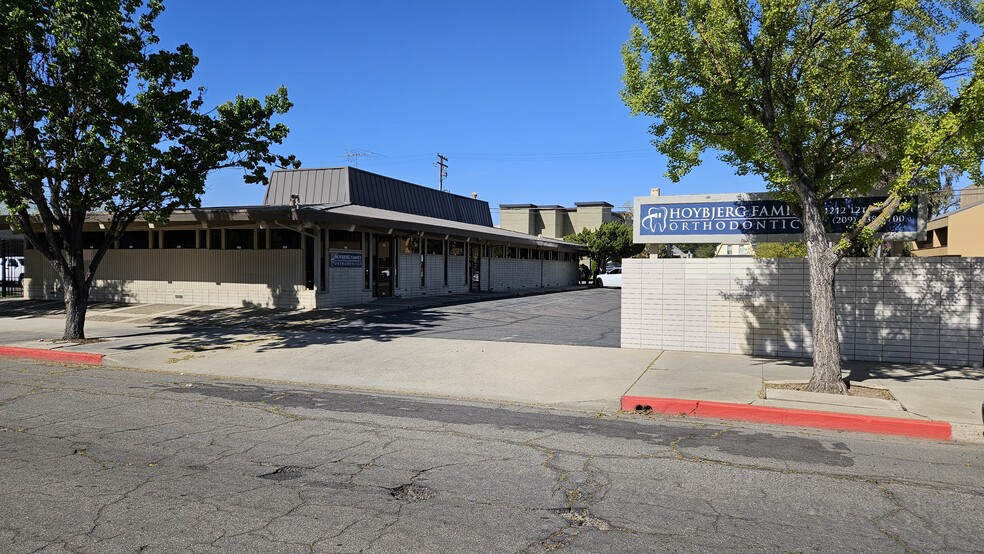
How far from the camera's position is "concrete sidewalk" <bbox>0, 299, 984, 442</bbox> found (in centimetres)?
864

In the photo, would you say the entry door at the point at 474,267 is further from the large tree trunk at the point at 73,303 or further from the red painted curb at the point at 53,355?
the red painted curb at the point at 53,355

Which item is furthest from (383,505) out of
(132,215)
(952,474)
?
(132,215)

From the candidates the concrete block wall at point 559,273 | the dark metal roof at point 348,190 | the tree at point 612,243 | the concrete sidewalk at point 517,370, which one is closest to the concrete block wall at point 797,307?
the concrete sidewalk at point 517,370

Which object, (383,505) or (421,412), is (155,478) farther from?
(421,412)

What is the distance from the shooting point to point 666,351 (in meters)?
13.0

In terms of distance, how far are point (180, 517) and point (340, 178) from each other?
24807 millimetres

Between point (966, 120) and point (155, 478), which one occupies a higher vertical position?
point (966, 120)

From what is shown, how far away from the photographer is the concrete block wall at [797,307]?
1129 centimetres

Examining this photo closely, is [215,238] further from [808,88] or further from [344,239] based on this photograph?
[808,88]

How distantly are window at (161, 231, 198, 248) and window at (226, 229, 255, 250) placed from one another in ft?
5.06

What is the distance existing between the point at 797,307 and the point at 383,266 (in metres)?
16.9

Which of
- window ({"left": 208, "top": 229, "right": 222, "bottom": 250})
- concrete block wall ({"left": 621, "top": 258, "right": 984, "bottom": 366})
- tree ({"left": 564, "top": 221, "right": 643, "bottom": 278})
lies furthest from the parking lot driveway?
tree ({"left": 564, "top": 221, "right": 643, "bottom": 278})

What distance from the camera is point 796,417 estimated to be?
7828mm

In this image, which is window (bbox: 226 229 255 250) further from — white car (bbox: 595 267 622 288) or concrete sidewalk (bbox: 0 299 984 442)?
white car (bbox: 595 267 622 288)
